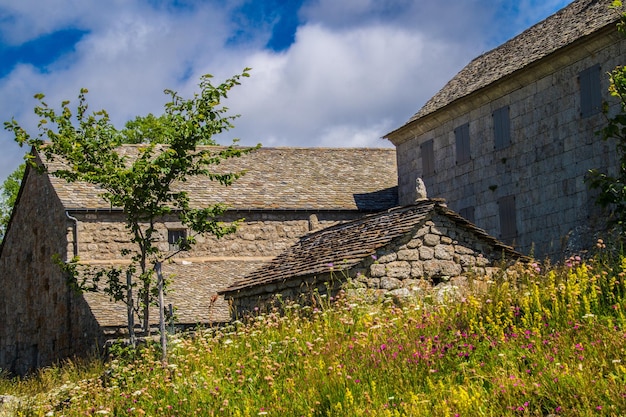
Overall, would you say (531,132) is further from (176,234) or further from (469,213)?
(176,234)

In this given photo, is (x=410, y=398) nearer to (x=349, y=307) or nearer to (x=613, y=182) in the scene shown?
(x=349, y=307)

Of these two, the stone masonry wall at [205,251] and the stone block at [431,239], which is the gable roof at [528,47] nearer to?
the stone masonry wall at [205,251]

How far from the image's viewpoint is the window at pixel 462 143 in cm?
2791

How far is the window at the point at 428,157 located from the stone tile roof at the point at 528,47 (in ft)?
3.09

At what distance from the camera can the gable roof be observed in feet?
77.5

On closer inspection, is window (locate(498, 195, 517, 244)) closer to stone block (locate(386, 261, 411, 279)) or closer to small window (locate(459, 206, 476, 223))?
small window (locate(459, 206, 476, 223))

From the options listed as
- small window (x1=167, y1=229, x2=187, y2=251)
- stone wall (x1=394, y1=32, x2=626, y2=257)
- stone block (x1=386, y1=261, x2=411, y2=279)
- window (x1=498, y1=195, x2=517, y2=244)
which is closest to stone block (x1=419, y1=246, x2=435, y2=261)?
stone block (x1=386, y1=261, x2=411, y2=279)

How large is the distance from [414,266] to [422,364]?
661cm

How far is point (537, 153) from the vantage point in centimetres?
2488

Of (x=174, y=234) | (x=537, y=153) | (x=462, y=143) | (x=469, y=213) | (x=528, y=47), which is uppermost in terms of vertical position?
(x=528, y=47)

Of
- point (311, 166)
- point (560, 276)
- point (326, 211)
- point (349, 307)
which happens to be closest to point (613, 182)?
point (560, 276)

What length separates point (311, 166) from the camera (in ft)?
112

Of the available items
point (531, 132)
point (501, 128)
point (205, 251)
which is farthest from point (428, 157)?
point (205, 251)

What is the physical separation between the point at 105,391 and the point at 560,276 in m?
6.49
